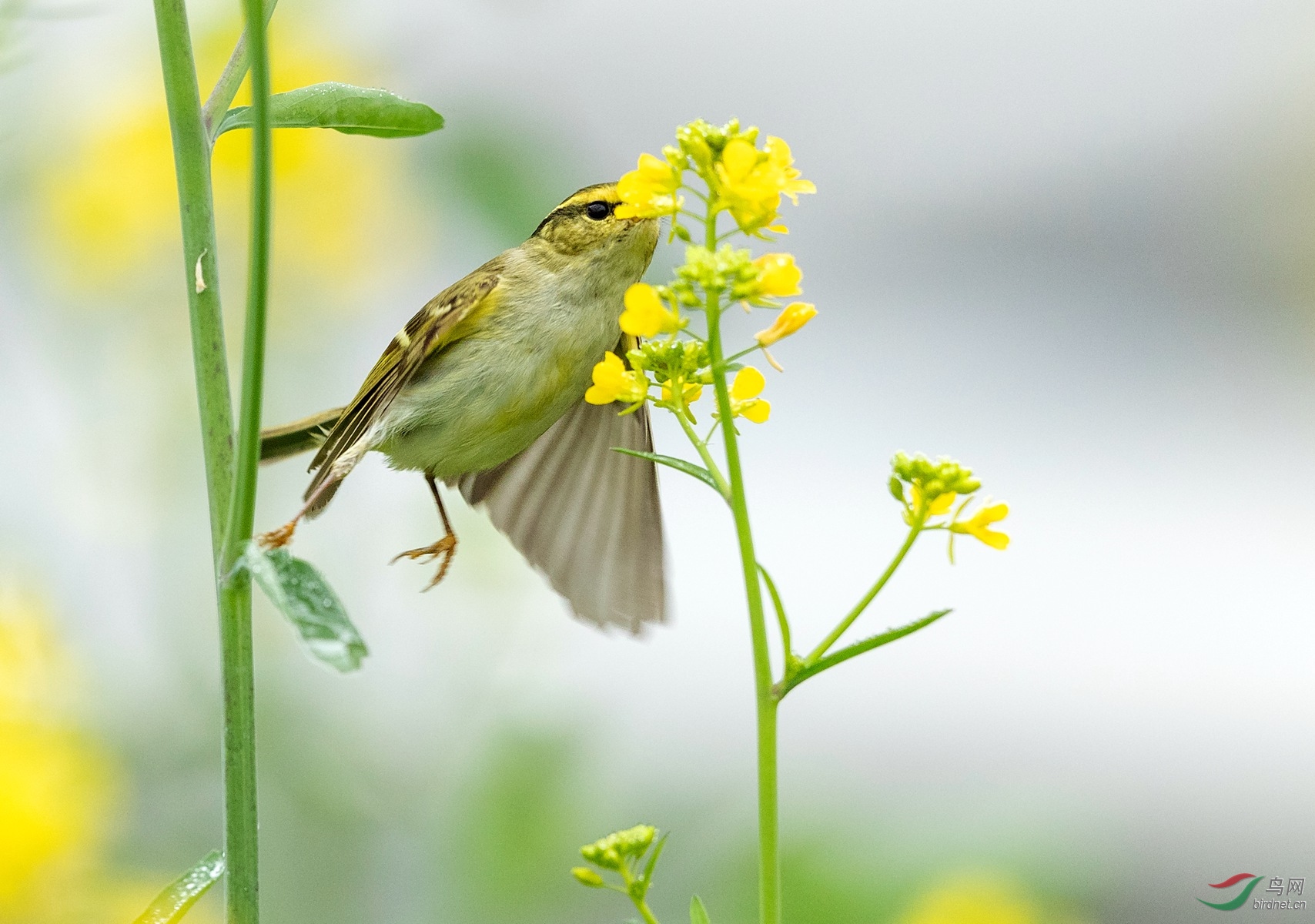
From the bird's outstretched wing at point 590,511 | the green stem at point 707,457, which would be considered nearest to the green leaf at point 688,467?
the green stem at point 707,457

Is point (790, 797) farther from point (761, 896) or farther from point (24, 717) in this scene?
point (761, 896)

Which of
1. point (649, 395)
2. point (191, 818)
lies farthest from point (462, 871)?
point (649, 395)

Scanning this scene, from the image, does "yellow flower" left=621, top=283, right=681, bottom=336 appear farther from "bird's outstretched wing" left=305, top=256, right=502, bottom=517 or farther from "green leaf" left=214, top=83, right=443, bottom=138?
"bird's outstretched wing" left=305, top=256, right=502, bottom=517

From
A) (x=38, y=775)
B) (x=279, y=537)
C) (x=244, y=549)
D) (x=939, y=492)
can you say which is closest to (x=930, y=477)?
(x=939, y=492)

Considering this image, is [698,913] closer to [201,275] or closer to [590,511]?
[201,275]

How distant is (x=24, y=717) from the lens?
91 cm

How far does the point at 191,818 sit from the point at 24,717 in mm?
371

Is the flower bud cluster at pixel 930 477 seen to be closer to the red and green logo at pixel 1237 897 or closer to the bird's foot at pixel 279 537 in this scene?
the bird's foot at pixel 279 537

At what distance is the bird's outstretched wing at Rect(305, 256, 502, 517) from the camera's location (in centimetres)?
73

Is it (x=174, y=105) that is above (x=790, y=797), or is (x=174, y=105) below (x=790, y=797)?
above

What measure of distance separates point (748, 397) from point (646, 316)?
0.23 ft

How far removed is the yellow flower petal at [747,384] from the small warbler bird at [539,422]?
31 centimetres

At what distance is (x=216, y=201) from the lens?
1.22m

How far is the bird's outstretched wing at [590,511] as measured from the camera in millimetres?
779
